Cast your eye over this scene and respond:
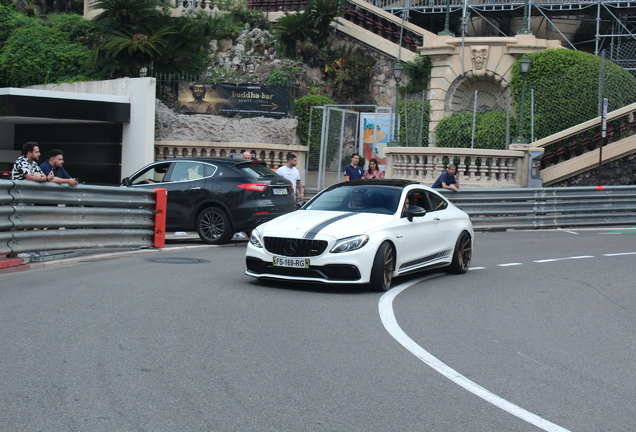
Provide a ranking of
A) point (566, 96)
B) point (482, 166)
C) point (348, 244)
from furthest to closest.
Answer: point (566, 96) < point (482, 166) < point (348, 244)

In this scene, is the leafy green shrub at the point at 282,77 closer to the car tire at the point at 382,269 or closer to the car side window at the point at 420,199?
the car side window at the point at 420,199

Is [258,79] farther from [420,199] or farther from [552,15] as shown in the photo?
[420,199]

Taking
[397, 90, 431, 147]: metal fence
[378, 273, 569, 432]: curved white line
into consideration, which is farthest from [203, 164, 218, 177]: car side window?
[397, 90, 431, 147]: metal fence

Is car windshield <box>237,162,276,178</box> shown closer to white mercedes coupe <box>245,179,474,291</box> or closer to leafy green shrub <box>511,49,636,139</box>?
white mercedes coupe <box>245,179,474,291</box>

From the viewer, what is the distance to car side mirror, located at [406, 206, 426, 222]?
10633 millimetres

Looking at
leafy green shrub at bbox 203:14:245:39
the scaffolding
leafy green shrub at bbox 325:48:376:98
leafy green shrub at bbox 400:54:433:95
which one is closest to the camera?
leafy green shrub at bbox 400:54:433:95

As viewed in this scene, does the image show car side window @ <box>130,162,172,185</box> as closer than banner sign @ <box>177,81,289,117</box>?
Yes

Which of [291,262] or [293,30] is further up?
[293,30]

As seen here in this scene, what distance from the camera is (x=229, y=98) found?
27344 millimetres

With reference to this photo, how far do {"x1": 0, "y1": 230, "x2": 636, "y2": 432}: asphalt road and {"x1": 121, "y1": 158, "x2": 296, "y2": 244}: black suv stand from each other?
362 cm

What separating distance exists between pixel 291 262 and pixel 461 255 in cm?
342

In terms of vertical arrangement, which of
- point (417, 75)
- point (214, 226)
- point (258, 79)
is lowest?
point (214, 226)

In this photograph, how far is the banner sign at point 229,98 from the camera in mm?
27141

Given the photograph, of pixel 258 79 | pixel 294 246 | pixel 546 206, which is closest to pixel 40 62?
pixel 258 79
